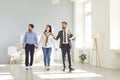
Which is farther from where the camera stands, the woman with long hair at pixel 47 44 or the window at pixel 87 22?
the window at pixel 87 22

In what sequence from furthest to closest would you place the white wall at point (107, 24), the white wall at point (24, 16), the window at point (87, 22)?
the window at point (87, 22) < the white wall at point (24, 16) < the white wall at point (107, 24)

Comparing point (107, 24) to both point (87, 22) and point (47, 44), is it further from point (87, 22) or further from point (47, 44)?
point (87, 22)

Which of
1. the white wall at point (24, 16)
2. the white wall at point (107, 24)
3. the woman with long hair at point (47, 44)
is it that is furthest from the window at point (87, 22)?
the woman with long hair at point (47, 44)

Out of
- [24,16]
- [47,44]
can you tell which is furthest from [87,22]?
[47,44]

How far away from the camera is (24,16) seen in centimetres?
1361

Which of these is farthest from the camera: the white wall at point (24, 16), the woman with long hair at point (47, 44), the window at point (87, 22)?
the window at point (87, 22)

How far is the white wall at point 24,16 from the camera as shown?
13258 millimetres

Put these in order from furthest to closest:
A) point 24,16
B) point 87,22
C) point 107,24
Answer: point 87,22 → point 24,16 → point 107,24

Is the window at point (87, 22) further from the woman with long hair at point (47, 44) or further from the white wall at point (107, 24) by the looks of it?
the woman with long hair at point (47, 44)

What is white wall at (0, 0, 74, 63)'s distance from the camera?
1326cm

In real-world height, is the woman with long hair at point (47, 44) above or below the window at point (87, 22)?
below

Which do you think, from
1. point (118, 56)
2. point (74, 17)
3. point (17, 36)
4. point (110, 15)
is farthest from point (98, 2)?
point (17, 36)

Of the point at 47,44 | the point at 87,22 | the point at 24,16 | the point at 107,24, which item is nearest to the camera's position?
the point at 47,44

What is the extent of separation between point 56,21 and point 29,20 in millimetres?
1504
